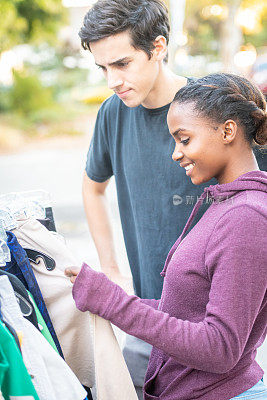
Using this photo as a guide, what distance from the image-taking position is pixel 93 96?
17891 millimetres

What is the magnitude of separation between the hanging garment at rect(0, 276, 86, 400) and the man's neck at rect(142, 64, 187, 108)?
3.61 feet

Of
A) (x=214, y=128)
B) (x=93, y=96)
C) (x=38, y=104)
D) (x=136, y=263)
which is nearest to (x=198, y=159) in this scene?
(x=214, y=128)

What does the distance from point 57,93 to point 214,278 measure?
1700cm

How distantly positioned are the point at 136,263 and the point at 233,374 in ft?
3.25

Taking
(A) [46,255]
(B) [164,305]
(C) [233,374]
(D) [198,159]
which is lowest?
(C) [233,374]

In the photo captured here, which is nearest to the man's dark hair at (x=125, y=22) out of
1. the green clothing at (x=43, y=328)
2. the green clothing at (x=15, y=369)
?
the green clothing at (x=43, y=328)

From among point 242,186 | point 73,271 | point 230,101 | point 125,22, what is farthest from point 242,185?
point 125,22

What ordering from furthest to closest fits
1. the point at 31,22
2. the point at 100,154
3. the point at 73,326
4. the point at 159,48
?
the point at 31,22
the point at 100,154
the point at 159,48
the point at 73,326

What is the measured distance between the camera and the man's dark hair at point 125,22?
1902mm

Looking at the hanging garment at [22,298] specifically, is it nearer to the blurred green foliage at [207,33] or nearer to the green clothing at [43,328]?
the green clothing at [43,328]

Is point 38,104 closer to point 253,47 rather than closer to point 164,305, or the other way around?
point 164,305

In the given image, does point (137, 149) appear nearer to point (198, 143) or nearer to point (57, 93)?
point (198, 143)

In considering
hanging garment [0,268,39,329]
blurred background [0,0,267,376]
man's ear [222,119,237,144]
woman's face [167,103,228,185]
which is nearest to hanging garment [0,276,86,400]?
hanging garment [0,268,39,329]

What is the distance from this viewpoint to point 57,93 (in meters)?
17.5
